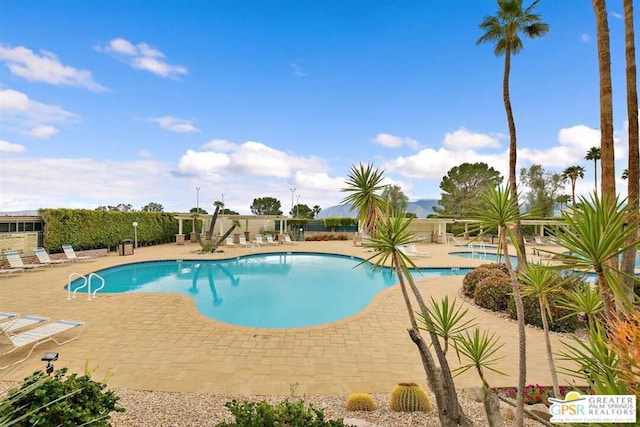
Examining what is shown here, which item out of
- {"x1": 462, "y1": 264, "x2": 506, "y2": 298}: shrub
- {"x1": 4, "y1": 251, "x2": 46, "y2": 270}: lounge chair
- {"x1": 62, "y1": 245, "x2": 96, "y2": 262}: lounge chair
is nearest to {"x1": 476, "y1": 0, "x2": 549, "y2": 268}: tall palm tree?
{"x1": 462, "y1": 264, "x2": 506, "y2": 298}: shrub

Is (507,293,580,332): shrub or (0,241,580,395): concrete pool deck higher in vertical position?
(507,293,580,332): shrub

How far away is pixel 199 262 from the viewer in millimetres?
16156

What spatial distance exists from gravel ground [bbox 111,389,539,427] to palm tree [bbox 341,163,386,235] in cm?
214

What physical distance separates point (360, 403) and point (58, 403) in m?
2.95

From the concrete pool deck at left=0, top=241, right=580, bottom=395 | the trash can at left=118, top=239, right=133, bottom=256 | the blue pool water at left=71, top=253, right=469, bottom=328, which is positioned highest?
the trash can at left=118, top=239, right=133, bottom=256

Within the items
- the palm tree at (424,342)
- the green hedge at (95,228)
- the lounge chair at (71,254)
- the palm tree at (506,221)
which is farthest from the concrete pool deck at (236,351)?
the green hedge at (95,228)

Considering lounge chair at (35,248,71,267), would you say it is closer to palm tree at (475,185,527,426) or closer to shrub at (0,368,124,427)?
shrub at (0,368,124,427)

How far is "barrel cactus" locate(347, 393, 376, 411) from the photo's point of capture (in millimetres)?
3514

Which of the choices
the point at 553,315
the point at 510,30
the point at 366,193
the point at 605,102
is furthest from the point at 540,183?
the point at 366,193

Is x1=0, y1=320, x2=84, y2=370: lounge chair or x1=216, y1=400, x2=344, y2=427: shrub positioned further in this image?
x1=0, y1=320, x2=84, y2=370: lounge chair

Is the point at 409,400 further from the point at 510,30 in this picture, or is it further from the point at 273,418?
the point at 510,30

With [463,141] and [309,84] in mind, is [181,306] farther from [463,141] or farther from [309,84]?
[463,141]

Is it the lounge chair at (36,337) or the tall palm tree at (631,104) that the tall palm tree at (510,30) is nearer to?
the tall palm tree at (631,104)

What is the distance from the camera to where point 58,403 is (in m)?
2.18
